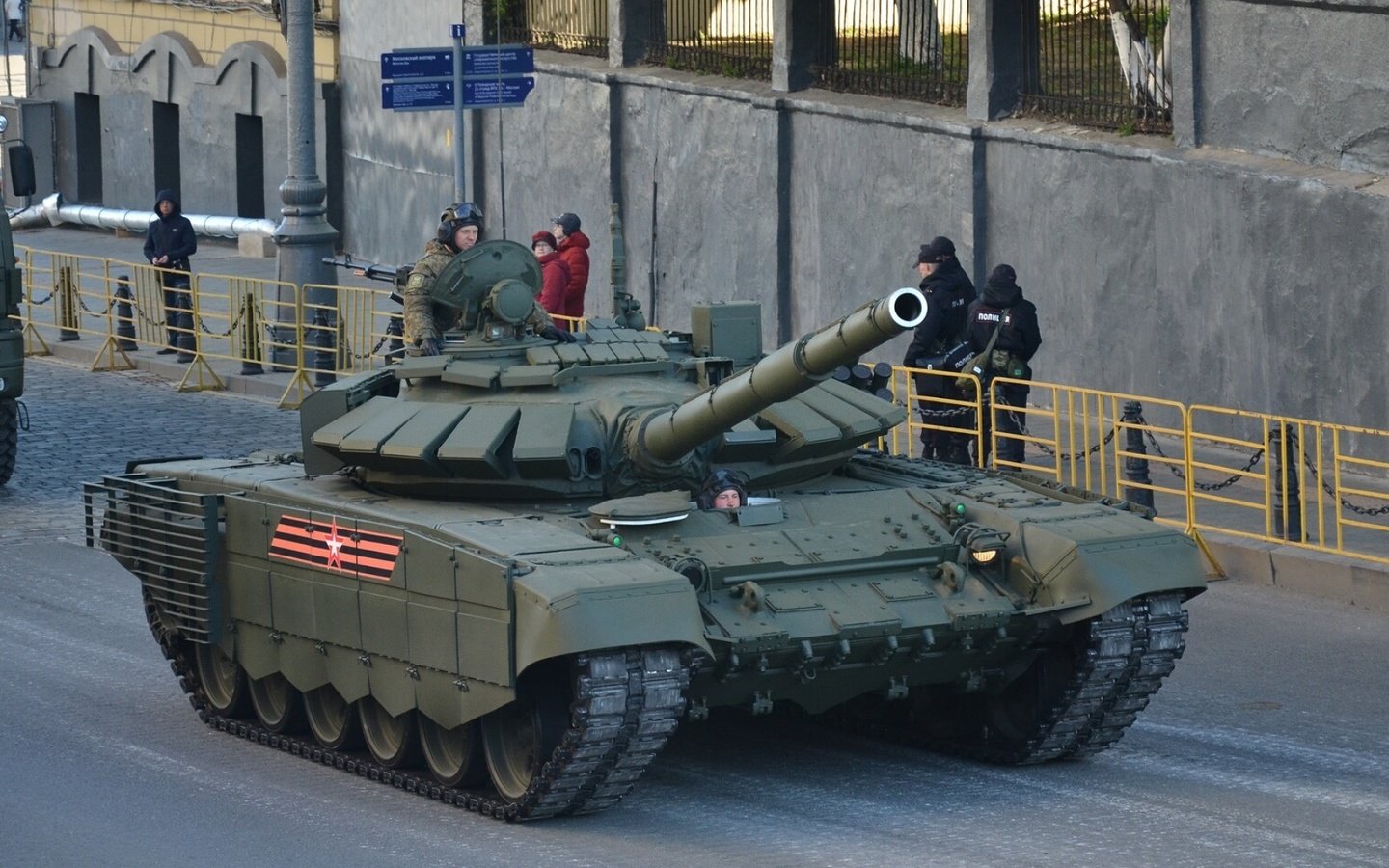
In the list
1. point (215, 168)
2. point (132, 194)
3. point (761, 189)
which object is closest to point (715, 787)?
point (761, 189)

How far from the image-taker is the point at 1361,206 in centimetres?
1836

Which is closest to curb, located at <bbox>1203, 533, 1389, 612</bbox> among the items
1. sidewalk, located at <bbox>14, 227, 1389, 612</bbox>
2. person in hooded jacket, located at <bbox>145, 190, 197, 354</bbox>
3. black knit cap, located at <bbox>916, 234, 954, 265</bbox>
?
sidewalk, located at <bbox>14, 227, 1389, 612</bbox>

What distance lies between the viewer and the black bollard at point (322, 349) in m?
23.3

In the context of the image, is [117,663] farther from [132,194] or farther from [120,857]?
[132,194]

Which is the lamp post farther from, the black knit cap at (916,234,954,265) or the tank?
the black knit cap at (916,234,954,265)

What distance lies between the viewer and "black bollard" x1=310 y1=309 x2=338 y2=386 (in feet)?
76.4

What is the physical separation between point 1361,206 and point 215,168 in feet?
70.2

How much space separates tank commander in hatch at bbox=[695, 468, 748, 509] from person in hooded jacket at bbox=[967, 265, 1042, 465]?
6.17 m

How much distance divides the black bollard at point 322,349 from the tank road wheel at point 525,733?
12.8 meters

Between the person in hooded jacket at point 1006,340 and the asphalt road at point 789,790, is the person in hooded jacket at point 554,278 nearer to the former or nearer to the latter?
the person in hooded jacket at point 1006,340

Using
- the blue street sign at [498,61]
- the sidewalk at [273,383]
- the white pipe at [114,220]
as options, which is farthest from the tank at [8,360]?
the white pipe at [114,220]

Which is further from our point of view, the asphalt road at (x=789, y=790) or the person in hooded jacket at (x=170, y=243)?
the person in hooded jacket at (x=170, y=243)

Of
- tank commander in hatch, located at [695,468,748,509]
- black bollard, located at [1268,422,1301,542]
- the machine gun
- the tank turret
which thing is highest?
the machine gun

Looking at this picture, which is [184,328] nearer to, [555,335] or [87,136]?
[555,335]
